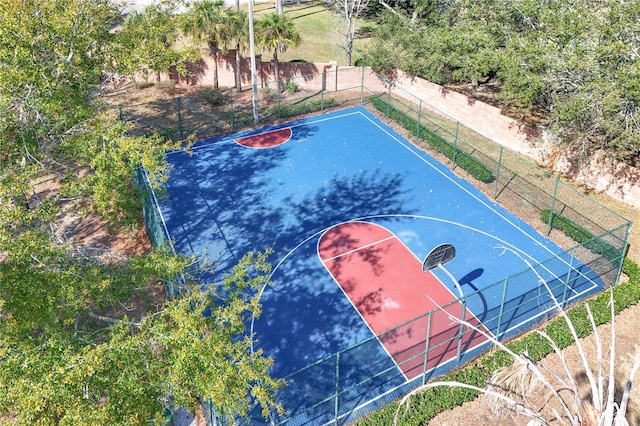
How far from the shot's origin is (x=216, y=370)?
9812 millimetres

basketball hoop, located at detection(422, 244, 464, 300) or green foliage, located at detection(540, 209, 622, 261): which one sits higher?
basketball hoop, located at detection(422, 244, 464, 300)

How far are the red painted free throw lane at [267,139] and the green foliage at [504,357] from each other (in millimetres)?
17326

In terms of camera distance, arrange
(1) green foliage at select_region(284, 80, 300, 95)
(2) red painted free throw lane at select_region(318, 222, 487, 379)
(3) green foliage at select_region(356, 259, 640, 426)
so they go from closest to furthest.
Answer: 1. (3) green foliage at select_region(356, 259, 640, 426)
2. (2) red painted free throw lane at select_region(318, 222, 487, 379)
3. (1) green foliage at select_region(284, 80, 300, 95)

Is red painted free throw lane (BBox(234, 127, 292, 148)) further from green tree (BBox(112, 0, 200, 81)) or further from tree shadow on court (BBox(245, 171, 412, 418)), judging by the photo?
green tree (BBox(112, 0, 200, 81))

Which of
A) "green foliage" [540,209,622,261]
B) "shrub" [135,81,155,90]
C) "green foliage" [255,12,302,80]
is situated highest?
"green foliage" [255,12,302,80]

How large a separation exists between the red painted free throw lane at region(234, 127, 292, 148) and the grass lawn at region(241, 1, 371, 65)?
35.5 ft

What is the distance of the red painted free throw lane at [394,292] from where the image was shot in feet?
54.6

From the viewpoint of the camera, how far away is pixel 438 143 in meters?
28.4

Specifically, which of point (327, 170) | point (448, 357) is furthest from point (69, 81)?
point (448, 357)

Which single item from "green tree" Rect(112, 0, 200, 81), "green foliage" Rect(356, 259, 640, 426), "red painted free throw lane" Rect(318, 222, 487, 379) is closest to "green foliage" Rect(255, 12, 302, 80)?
"green tree" Rect(112, 0, 200, 81)

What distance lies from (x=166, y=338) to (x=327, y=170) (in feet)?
59.0

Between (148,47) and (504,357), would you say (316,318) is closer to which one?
(504,357)

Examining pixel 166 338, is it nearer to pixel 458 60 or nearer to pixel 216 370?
pixel 216 370

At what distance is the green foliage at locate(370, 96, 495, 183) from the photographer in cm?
2569
